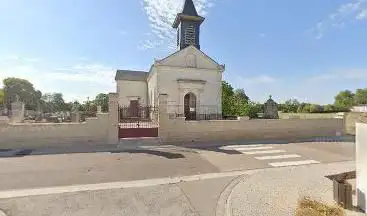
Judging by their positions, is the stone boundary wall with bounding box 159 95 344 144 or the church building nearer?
the stone boundary wall with bounding box 159 95 344 144

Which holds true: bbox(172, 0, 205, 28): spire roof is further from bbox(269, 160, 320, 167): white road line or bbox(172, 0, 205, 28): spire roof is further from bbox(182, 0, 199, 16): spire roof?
bbox(269, 160, 320, 167): white road line

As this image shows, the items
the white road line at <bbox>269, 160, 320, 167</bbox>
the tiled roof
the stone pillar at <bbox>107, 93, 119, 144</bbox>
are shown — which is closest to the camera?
the white road line at <bbox>269, 160, 320, 167</bbox>

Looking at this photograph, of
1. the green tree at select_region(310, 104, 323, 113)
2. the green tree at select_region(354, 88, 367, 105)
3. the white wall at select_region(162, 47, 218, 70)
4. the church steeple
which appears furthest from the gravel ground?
the green tree at select_region(354, 88, 367, 105)

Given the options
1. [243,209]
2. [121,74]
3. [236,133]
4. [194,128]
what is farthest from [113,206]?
[121,74]

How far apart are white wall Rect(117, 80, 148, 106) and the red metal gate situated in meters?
13.9

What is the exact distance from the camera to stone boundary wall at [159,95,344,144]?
13.4 meters

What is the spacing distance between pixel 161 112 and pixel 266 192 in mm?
8171

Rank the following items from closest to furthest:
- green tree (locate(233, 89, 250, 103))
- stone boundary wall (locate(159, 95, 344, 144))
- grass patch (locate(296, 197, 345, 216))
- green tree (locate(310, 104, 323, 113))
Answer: grass patch (locate(296, 197, 345, 216))
stone boundary wall (locate(159, 95, 344, 144))
green tree (locate(233, 89, 250, 103))
green tree (locate(310, 104, 323, 113))

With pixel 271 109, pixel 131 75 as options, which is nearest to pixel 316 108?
pixel 271 109

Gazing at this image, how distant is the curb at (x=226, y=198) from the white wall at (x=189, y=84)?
16392 mm

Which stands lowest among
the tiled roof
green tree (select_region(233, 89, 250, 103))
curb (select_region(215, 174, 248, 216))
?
A: curb (select_region(215, 174, 248, 216))

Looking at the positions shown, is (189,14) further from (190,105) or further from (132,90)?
(132,90)

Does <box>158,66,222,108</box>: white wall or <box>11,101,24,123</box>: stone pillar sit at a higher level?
<box>158,66,222,108</box>: white wall

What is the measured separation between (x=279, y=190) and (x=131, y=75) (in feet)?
86.6
